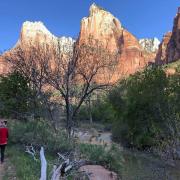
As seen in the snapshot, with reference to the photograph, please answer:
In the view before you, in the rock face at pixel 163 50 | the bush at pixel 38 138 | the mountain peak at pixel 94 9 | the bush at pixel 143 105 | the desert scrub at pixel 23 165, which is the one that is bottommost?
the desert scrub at pixel 23 165

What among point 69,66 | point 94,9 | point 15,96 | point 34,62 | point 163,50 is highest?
point 94,9

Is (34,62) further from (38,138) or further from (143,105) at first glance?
(143,105)

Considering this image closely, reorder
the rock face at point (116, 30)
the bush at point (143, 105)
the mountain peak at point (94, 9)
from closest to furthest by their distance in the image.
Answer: the bush at point (143, 105) < the rock face at point (116, 30) < the mountain peak at point (94, 9)

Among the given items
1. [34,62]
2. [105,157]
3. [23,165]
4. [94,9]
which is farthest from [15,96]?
[94,9]

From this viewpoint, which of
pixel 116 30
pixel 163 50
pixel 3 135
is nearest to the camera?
pixel 3 135

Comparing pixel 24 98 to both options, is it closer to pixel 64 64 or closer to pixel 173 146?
pixel 64 64

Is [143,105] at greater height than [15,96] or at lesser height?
lesser

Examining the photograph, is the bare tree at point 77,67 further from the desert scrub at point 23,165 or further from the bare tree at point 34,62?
the desert scrub at point 23,165

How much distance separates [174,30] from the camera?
136 m

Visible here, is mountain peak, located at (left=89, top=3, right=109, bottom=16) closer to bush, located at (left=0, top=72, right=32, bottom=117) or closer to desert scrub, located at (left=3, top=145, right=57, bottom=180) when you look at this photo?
bush, located at (left=0, top=72, right=32, bottom=117)

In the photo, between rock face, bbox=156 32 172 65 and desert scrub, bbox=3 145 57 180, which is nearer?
desert scrub, bbox=3 145 57 180

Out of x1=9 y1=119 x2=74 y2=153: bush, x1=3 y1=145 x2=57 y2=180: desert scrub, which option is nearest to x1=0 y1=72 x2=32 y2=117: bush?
x1=9 y1=119 x2=74 y2=153: bush

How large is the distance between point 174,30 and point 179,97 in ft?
347

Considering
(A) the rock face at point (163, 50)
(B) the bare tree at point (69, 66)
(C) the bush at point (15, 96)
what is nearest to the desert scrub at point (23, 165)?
(B) the bare tree at point (69, 66)
